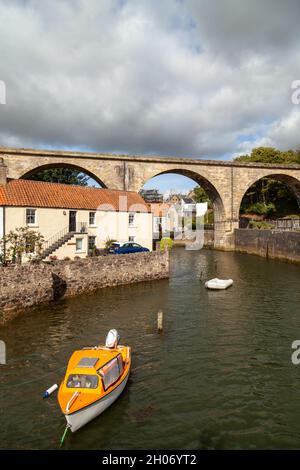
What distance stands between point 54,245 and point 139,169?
24.8m

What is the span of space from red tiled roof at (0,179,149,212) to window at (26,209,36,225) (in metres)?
0.52

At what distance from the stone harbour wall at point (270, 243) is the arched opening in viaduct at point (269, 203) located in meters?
16.4

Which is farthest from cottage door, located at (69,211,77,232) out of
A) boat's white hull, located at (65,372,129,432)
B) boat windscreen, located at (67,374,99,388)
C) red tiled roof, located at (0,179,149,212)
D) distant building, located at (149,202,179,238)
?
distant building, located at (149,202,179,238)

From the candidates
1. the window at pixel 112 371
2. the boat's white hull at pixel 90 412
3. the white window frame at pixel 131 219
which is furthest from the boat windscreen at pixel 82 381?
the white window frame at pixel 131 219

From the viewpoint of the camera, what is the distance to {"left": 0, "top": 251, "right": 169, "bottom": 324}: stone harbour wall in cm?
1872

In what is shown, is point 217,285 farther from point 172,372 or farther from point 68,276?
point 172,372

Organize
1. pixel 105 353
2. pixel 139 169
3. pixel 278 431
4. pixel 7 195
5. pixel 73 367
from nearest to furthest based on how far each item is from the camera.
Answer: pixel 278 431
pixel 73 367
pixel 105 353
pixel 7 195
pixel 139 169

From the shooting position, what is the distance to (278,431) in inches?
377

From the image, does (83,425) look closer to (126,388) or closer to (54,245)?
(126,388)

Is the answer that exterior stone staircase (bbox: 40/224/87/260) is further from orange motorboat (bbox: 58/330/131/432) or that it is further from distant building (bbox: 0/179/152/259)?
orange motorboat (bbox: 58/330/131/432)

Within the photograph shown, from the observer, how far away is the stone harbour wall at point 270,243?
1645 inches

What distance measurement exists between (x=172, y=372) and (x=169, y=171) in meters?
41.2

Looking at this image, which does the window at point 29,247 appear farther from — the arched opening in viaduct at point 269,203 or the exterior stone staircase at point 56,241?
the arched opening in viaduct at point 269,203

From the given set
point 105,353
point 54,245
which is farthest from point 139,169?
point 105,353
